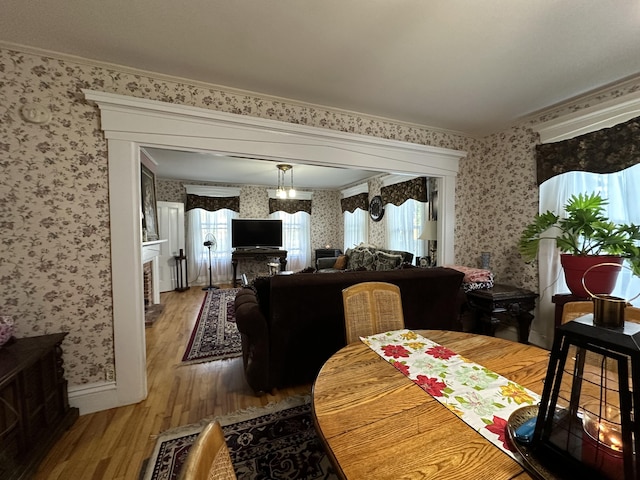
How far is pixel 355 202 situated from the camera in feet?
20.4

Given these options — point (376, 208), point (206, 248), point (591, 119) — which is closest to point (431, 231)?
point (591, 119)

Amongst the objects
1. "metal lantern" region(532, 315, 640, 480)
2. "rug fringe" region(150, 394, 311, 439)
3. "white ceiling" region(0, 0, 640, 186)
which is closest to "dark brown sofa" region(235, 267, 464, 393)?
"rug fringe" region(150, 394, 311, 439)

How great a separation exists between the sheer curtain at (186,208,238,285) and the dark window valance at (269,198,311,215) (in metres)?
0.93

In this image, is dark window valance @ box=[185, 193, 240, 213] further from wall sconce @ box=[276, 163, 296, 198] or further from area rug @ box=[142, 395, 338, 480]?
area rug @ box=[142, 395, 338, 480]

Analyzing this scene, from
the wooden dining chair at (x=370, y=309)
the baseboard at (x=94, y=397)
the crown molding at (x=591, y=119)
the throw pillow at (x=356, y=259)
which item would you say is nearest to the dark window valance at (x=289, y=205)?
the throw pillow at (x=356, y=259)

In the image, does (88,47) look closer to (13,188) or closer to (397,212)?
(13,188)

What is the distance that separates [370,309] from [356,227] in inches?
196

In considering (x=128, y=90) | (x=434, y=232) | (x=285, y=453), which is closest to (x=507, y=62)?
(x=434, y=232)

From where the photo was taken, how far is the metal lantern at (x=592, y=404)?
51 cm

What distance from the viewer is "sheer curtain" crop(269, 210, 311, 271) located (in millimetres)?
6797

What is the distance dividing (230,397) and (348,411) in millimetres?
1595

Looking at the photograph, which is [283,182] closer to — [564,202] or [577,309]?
[564,202]

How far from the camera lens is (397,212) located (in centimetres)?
499

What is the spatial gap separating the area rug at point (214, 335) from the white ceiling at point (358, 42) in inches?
100
